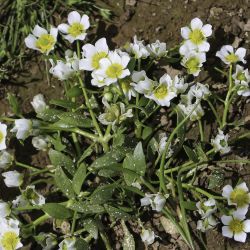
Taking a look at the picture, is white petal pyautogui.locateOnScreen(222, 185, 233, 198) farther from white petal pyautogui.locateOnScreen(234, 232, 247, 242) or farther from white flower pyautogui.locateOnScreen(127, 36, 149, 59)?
white flower pyautogui.locateOnScreen(127, 36, 149, 59)

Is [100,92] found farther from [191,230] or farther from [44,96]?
[191,230]

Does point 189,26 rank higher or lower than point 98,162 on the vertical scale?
higher

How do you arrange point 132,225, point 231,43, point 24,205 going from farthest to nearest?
point 231,43 → point 132,225 → point 24,205

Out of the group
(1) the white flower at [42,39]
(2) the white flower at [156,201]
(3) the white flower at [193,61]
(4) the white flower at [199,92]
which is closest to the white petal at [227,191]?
(2) the white flower at [156,201]

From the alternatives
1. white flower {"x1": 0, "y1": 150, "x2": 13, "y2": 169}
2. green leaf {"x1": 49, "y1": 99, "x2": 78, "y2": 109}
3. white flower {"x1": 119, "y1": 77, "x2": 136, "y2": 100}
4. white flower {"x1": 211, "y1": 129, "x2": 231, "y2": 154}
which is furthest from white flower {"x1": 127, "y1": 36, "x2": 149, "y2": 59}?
white flower {"x1": 0, "y1": 150, "x2": 13, "y2": 169}

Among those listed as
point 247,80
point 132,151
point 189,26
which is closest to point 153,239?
point 132,151

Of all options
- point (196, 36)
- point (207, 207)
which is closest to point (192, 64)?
point (196, 36)

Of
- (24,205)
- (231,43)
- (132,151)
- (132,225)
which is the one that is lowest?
(132,225)
